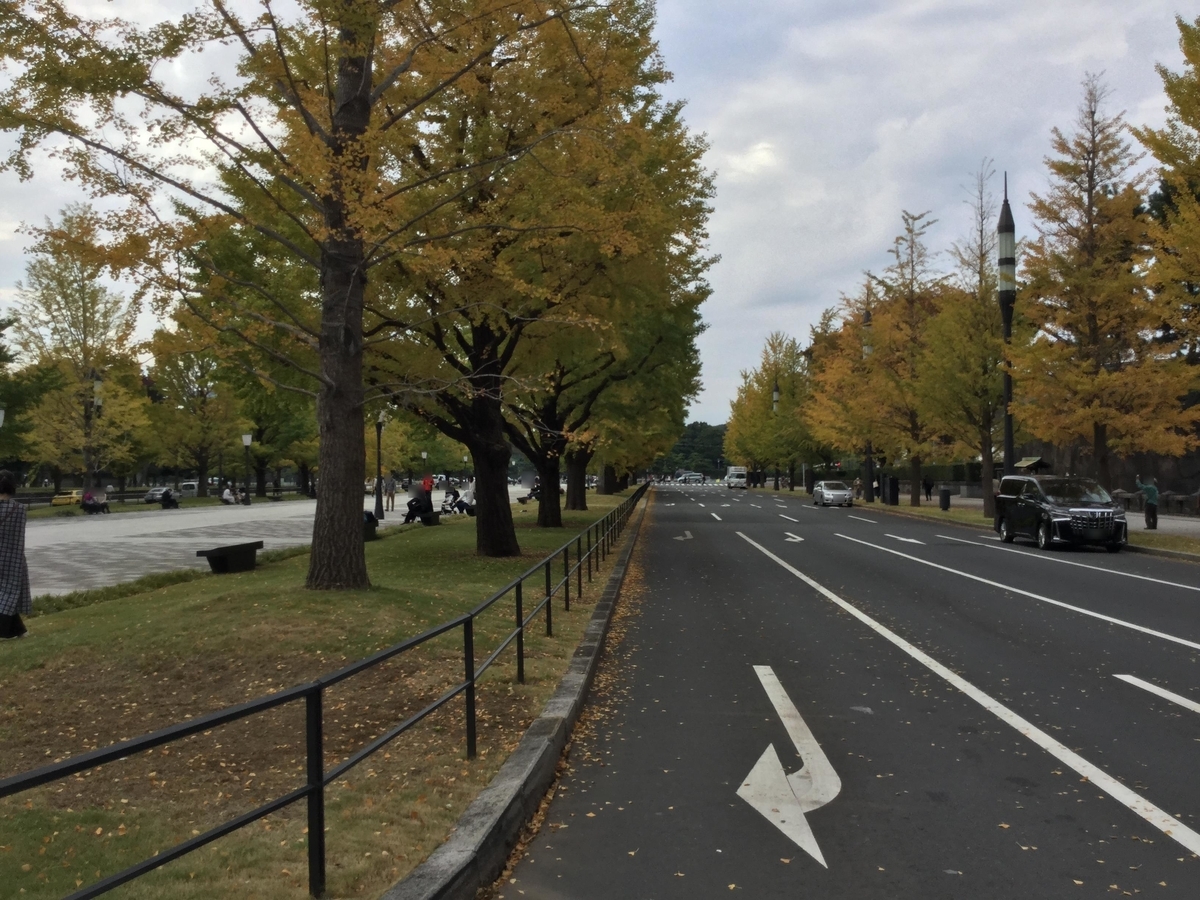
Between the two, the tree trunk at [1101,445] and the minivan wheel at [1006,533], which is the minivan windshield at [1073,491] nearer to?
the minivan wheel at [1006,533]

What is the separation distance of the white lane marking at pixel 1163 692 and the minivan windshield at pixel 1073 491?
Answer: 1505 centimetres

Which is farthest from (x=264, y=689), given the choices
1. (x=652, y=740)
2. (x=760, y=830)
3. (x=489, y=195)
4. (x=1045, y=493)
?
(x=1045, y=493)

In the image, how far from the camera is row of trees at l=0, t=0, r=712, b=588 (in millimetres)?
9359

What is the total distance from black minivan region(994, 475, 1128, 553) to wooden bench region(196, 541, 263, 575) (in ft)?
57.2

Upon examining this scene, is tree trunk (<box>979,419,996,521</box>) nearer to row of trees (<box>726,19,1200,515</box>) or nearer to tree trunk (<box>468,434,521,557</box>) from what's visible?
row of trees (<box>726,19,1200,515</box>)

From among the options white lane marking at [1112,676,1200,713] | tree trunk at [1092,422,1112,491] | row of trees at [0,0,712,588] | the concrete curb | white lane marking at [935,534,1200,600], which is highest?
row of trees at [0,0,712,588]

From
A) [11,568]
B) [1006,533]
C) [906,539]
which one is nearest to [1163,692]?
[11,568]

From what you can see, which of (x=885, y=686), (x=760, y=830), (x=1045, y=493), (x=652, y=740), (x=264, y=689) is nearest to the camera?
(x=760, y=830)

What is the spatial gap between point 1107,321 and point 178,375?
52.5 metres

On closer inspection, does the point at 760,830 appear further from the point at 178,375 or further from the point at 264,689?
the point at 178,375

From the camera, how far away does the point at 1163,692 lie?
7391mm

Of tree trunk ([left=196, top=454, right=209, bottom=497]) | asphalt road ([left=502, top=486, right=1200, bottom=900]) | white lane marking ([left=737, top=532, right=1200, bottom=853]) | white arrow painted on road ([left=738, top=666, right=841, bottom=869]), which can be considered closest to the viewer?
asphalt road ([left=502, top=486, right=1200, bottom=900])

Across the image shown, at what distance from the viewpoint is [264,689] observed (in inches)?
272

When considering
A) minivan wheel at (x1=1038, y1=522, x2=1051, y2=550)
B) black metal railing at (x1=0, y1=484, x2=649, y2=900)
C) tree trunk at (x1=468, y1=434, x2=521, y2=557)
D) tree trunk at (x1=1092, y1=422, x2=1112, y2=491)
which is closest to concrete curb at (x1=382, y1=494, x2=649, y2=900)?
black metal railing at (x1=0, y1=484, x2=649, y2=900)
